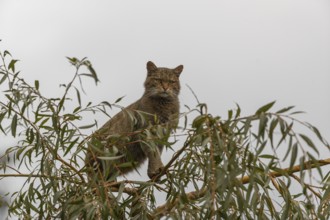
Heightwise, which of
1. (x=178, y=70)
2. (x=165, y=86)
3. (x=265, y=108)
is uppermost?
(x=178, y=70)

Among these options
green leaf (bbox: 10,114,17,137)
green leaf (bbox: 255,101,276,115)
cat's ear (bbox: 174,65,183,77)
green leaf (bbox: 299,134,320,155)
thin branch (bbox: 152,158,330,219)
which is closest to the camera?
green leaf (bbox: 299,134,320,155)

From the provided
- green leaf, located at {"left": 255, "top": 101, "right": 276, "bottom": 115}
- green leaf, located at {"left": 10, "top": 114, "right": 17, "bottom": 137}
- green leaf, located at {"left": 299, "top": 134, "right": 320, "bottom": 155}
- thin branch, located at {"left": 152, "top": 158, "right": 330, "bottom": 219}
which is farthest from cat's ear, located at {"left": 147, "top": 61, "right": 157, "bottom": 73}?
green leaf, located at {"left": 299, "top": 134, "right": 320, "bottom": 155}

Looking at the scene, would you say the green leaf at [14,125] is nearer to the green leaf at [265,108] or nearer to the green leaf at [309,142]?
the green leaf at [265,108]

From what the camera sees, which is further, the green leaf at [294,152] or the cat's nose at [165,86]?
the cat's nose at [165,86]

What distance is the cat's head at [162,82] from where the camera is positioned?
6359 millimetres

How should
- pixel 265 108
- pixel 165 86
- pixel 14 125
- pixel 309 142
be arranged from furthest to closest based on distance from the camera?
pixel 165 86 → pixel 14 125 → pixel 265 108 → pixel 309 142

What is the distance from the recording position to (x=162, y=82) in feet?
21.1

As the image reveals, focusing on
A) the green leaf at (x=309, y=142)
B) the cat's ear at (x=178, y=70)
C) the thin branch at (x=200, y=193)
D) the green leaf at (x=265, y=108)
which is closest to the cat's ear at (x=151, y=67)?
the cat's ear at (x=178, y=70)

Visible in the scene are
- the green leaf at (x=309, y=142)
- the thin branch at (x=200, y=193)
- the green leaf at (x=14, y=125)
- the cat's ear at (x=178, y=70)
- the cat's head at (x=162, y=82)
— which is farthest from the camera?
the cat's ear at (x=178, y=70)

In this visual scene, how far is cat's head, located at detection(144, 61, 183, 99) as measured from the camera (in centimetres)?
636

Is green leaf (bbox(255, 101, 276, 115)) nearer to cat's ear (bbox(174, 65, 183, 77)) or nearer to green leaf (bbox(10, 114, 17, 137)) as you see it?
green leaf (bbox(10, 114, 17, 137))

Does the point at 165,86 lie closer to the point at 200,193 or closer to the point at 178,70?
the point at 178,70

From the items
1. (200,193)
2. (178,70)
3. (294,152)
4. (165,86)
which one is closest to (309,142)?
(294,152)

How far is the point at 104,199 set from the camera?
11.1 feet
